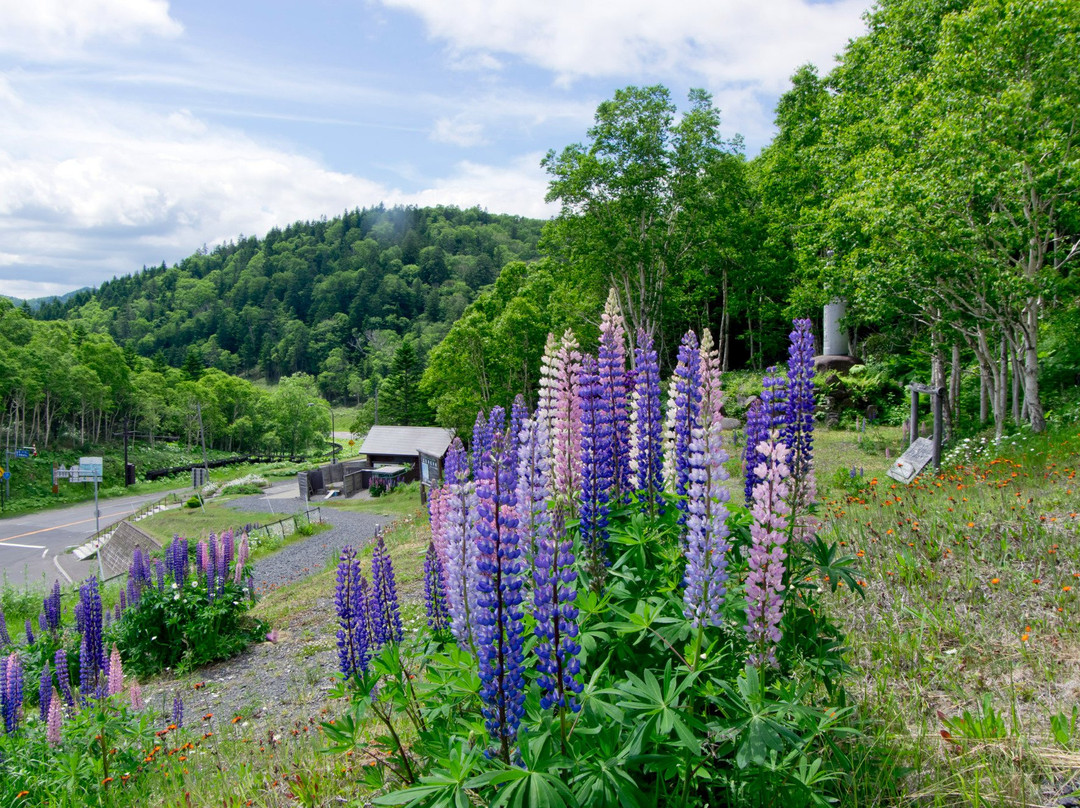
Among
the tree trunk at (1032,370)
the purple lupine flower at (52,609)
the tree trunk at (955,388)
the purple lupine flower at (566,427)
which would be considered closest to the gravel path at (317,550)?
the purple lupine flower at (52,609)

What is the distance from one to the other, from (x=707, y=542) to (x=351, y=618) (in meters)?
2.43

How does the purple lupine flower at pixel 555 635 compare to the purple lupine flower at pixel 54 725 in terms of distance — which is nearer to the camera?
the purple lupine flower at pixel 555 635

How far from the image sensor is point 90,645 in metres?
6.62

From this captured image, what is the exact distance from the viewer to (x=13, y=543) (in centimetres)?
3509

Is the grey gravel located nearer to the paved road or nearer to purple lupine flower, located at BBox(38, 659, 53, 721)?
the paved road

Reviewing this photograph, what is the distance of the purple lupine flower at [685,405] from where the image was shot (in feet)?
12.2

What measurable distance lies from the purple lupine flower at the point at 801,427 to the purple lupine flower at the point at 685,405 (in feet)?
1.76

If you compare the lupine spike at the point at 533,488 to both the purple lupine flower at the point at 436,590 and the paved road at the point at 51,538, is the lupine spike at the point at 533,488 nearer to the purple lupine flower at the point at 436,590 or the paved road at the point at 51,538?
the purple lupine flower at the point at 436,590

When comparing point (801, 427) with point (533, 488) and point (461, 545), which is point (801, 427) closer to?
point (533, 488)

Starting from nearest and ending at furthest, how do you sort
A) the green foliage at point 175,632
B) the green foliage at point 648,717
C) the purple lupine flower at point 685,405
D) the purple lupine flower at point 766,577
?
the green foliage at point 648,717 < the purple lupine flower at point 766,577 < the purple lupine flower at point 685,405 < the green foliage at point 175,632

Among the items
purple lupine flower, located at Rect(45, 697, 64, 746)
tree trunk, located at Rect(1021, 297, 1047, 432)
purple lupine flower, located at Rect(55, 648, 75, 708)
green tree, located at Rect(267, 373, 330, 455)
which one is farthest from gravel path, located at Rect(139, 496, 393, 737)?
green tree, located at Rect(267, 373, 330, 455)

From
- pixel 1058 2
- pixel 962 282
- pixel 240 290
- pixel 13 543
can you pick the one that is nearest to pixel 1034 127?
pixel 1058 2

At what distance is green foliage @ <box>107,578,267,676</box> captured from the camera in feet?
29.8

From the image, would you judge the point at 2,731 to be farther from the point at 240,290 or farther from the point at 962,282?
the point at 240,290
